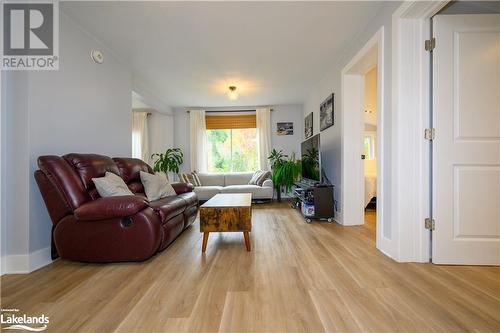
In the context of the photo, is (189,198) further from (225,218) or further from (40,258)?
(40,258)

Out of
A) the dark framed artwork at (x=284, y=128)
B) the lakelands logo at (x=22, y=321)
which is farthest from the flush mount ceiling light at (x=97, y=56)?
the dark framed artwork at (x=284, y=128)

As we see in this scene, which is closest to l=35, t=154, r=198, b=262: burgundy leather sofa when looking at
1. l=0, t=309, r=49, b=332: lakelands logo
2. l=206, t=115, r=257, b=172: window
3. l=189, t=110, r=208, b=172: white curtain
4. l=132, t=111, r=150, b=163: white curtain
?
l=0, t=309, r=49, b=332: lakelands logo

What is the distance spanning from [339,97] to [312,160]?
1.04m

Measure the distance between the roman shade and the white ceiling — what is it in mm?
1767

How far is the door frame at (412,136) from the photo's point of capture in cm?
193

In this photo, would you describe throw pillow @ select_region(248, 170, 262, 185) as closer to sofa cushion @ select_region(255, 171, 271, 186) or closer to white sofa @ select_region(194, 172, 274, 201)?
sofa cushion @ select_region(255, 171, 271, 186)

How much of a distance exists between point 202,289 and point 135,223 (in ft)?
2.83

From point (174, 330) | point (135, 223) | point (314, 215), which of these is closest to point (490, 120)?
point (314, 215)

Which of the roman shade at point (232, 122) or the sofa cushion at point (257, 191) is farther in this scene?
the roman shade at point (232, 122)

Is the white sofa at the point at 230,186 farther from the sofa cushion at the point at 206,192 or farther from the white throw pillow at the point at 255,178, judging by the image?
the white throw pillow at the point at 255,178

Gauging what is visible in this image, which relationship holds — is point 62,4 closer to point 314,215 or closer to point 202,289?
point 202,289

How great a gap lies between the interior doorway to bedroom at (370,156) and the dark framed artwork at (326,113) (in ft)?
1.85

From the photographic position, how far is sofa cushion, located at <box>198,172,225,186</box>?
5738 millimetres

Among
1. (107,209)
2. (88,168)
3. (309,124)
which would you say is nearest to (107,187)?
(88,168)
